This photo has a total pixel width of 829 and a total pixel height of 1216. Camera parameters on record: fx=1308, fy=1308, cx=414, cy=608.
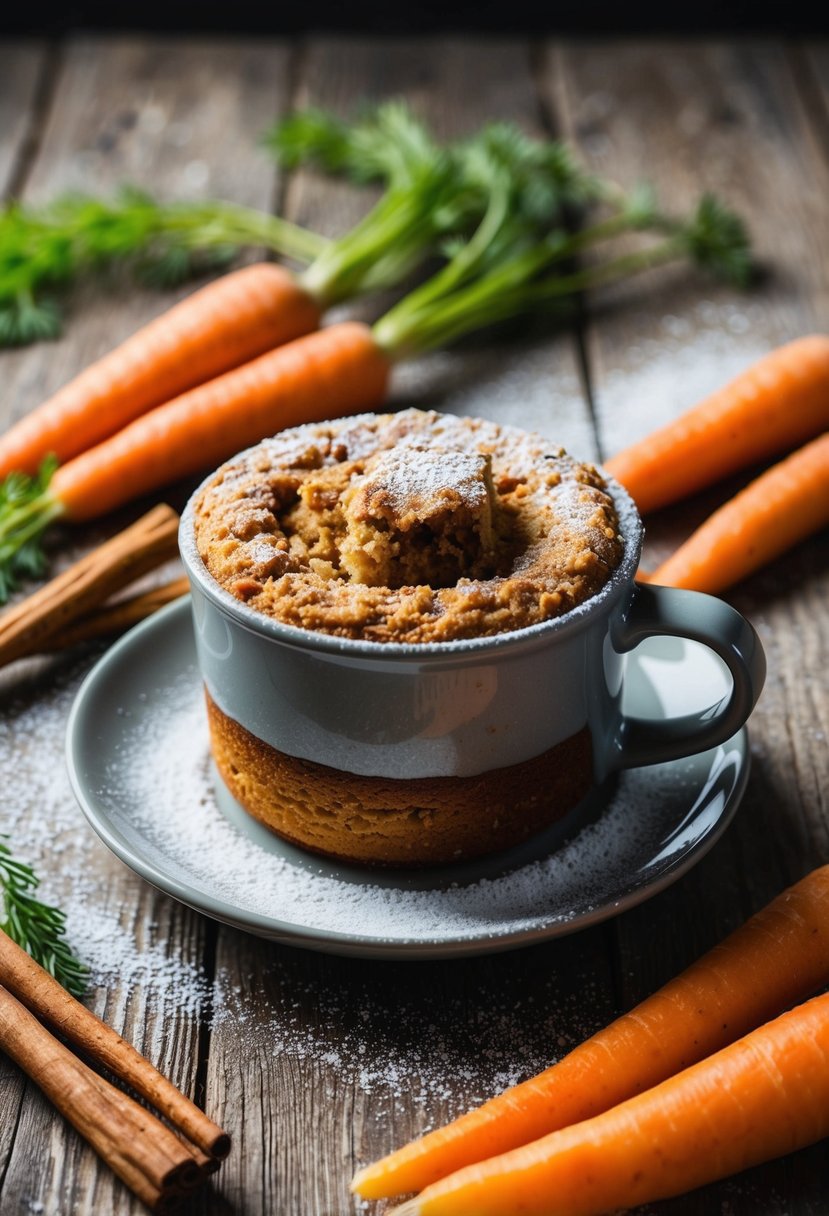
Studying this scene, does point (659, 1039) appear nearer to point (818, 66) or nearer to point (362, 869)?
point (362, 869)

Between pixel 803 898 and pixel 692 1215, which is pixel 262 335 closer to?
pixel 803 898

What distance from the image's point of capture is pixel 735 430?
230 cm

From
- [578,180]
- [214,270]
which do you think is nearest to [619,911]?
[214,270]

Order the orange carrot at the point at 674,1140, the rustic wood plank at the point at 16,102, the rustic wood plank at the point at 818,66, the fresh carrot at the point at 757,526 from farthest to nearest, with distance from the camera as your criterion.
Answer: the rustic wood plank at the point at 818,66 → the rustic wood plank at the point at 16,102 → the fresh carrot at the point at 757,526 → the orange carrot at the point at 674,1140

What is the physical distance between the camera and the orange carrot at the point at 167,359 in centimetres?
235

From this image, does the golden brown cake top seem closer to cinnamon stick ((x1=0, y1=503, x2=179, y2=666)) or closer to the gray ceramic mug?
the gray ceramic mug

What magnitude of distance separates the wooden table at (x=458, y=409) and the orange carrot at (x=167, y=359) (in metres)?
0.18

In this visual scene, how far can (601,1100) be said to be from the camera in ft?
4.11

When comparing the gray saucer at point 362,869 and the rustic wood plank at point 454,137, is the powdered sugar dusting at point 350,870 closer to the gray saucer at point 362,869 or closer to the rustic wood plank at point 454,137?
the gray saucer at point 362,869

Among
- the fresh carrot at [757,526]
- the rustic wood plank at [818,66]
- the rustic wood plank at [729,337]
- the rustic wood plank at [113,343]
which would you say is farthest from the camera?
the rustic wood plank at [818,66]

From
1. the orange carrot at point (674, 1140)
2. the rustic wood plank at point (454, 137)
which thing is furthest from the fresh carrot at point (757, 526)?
the orange carrot at point (674, 1140)

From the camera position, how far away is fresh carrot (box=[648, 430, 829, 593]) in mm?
2053

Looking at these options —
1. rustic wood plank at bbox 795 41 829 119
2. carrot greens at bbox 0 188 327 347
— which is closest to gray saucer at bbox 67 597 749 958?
carrot greens at bbox 0 188 327 347

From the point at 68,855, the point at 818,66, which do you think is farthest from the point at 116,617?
the point at 818,66
